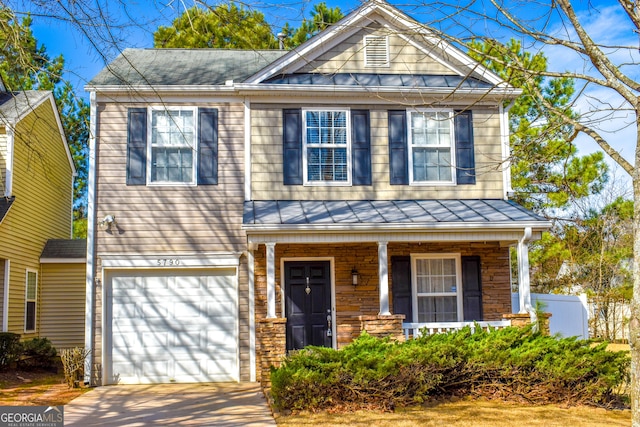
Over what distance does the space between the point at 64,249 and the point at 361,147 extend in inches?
368

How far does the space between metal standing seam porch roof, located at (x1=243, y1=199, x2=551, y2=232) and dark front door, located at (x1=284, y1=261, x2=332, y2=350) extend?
A: 1.23 metres

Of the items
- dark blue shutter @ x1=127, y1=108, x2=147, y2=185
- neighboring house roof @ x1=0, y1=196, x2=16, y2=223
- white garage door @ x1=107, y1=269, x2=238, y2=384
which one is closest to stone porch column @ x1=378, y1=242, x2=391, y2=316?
white garage door @ x1=107, y1=269, x2=238, y2=384

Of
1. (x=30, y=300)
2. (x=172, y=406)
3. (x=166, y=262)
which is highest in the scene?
(x=166, y=262)

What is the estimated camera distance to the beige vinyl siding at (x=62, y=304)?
18.0 m

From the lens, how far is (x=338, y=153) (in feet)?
43.7

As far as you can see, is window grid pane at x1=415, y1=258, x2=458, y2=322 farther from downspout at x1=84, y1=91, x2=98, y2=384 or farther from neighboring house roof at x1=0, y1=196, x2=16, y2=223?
neighboring house roof at x1=0, y1=196, x2=16, y2=223

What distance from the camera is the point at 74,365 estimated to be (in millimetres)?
12328

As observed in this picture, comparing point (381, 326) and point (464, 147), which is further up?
point (464, 147)

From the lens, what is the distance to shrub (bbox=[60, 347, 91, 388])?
12.3m

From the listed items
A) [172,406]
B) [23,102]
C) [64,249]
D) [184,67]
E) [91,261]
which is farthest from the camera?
[64,249]

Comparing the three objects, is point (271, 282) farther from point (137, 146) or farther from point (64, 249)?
point (64, 249)

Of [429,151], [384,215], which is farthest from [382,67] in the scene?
[384,215]

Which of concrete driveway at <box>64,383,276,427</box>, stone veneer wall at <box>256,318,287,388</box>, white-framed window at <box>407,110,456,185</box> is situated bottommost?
concrete driveway at <box>64,383,276,427</box>

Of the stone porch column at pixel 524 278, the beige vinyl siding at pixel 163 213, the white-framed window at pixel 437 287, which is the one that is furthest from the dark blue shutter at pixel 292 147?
the stone porch column at pixel 524 278
